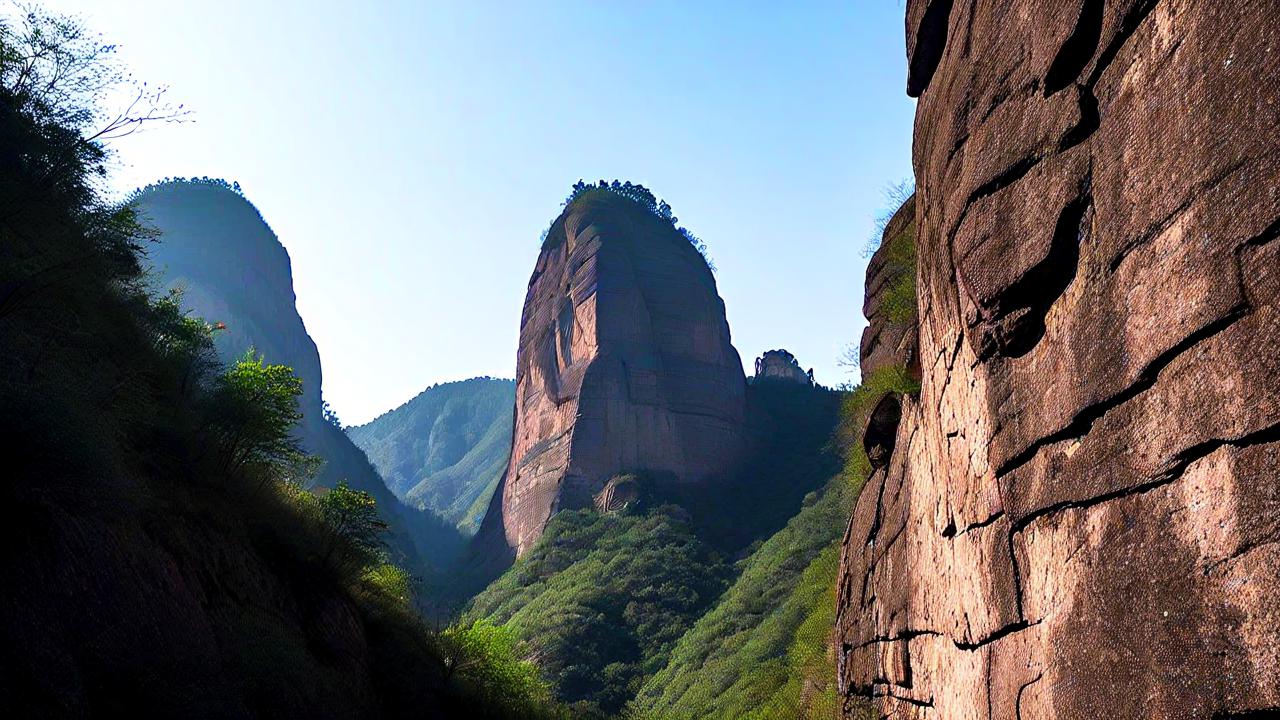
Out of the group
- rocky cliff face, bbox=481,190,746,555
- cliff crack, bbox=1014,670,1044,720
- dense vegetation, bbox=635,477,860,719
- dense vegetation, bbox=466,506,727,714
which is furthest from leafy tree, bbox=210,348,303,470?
rocky cliff face, bbox=481,190,746,555

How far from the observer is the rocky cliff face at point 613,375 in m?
64.2

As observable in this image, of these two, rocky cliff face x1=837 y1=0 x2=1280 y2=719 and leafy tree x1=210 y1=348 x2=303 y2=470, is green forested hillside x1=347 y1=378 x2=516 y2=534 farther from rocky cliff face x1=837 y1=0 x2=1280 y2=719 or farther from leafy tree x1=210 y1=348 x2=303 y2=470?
rocky cliff face x1=837 y1=0 x2=1280 y2=719

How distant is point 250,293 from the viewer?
101 meters

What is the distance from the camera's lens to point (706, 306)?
72562 millimetres

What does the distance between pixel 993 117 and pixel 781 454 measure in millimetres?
65390

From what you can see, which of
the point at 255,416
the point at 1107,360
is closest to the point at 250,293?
the point at 255,416

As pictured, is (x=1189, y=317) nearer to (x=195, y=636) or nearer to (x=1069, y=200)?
(x=1069, y=200)

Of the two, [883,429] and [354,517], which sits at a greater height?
[883,429]

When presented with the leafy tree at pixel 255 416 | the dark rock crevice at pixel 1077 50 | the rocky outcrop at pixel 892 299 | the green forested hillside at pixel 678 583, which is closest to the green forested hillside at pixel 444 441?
the green forested hillside at pixel 678 583

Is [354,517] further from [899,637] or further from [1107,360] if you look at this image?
[1107,360]

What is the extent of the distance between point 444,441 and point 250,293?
232 feet

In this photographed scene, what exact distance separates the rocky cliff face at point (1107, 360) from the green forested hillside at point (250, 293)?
86.2 metres

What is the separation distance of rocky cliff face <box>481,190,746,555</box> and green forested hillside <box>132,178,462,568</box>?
2770 centimetres

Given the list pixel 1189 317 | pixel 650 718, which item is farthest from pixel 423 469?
pixel 1189 317
